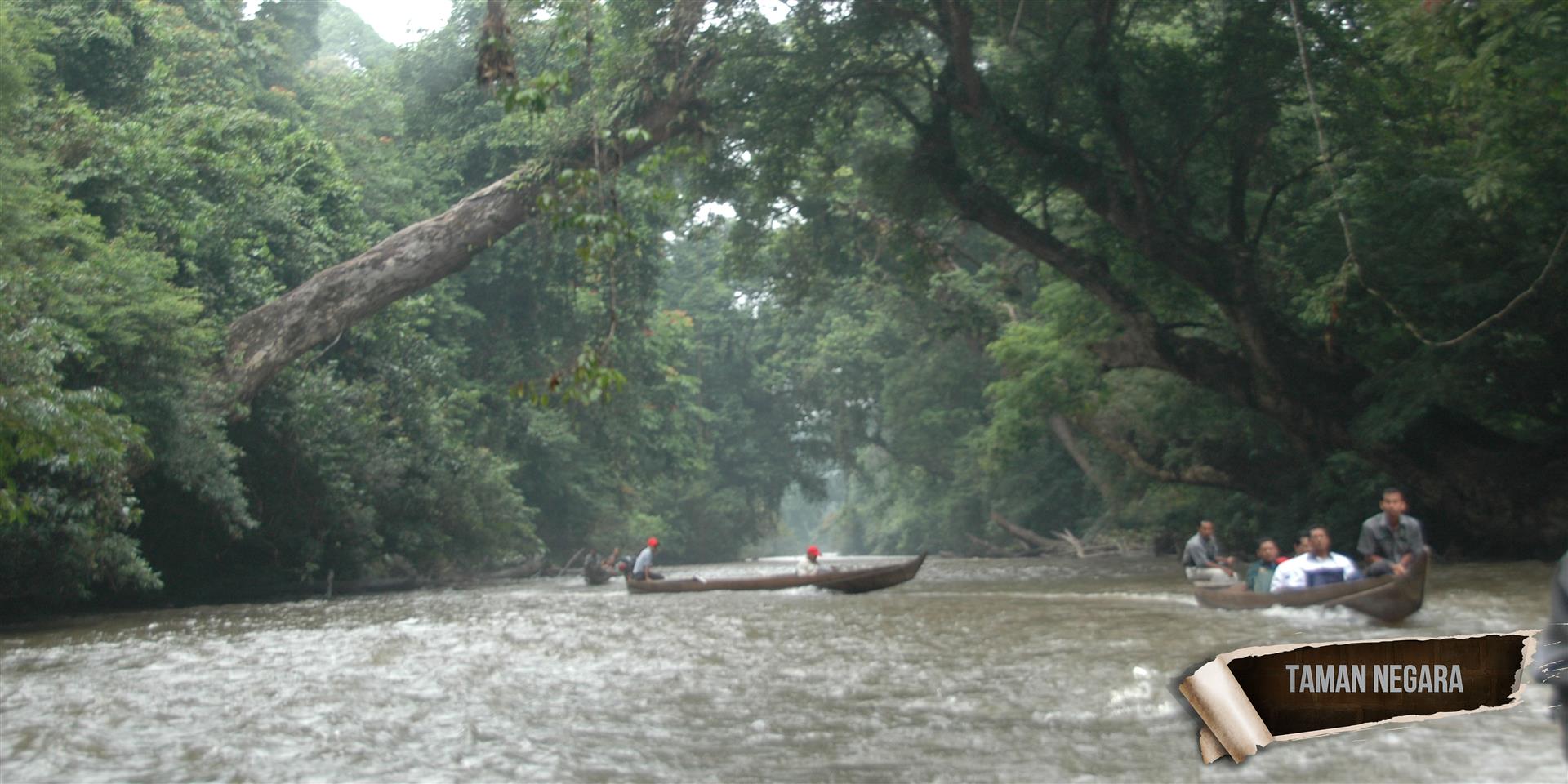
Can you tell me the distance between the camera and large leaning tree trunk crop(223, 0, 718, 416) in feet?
58.7

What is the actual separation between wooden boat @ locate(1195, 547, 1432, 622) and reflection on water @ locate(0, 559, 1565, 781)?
0.55ft

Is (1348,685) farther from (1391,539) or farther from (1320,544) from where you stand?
(1320,544)

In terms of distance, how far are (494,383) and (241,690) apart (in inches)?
869

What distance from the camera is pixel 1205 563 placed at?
15148 mm

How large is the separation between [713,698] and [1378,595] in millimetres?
5464

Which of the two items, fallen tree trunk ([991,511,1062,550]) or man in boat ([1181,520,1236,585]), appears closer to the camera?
man in boat ([1181,520,1236,585])

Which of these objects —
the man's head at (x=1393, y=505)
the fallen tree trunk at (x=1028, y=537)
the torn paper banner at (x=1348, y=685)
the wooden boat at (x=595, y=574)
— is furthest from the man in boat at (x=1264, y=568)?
the fallen tree trunk at (x=1028, y=537)

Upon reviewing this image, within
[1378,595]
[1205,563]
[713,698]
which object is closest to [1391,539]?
[1378,595]

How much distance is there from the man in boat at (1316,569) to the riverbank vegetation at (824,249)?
266 cm

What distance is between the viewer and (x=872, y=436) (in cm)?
4250

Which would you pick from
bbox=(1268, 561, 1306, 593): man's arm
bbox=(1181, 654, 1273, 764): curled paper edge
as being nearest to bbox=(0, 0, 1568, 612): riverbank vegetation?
bbox=(1268, 561, 1306, 593): man's arm

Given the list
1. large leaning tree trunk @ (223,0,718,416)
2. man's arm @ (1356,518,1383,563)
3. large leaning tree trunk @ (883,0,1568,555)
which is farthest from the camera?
large leaning tree trunk @ (223,0,718,416)

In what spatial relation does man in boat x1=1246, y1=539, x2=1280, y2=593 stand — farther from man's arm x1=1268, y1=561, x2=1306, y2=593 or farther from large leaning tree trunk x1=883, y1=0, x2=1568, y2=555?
large leaning tree trunk x1=883, y1=0, x2=1568, y2=555

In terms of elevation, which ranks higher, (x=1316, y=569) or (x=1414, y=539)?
(x=1414, y=539)
